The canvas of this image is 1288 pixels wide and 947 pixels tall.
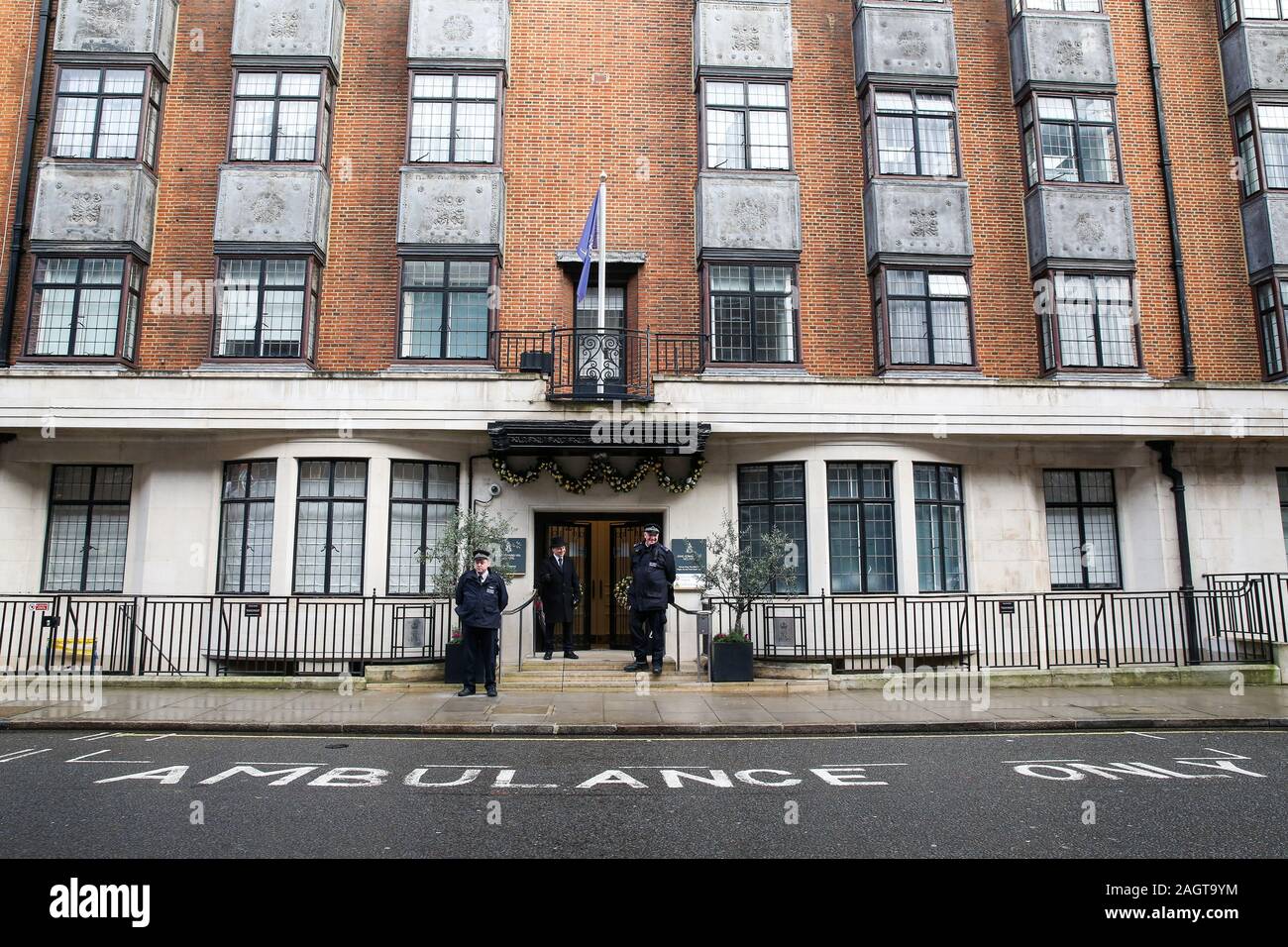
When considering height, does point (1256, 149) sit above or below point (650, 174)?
above

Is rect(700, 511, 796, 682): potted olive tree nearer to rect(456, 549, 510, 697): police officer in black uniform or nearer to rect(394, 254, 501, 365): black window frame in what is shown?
rect(456, 549, 510, 697): police officer in black uniform

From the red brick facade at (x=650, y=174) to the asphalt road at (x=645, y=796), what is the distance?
344 inches

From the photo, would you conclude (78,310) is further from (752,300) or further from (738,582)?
(738,582)

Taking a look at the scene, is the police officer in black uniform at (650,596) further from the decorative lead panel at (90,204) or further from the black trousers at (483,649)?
the decorative lead panel at (90,204)

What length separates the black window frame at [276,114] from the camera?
1559cm

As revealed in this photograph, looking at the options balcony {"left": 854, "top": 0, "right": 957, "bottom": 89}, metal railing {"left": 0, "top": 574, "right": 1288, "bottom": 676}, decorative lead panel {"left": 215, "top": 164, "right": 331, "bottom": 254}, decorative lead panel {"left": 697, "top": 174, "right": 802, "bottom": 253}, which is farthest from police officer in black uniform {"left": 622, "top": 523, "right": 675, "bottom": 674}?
balcony {"left": 854, "top": 0, "right": 957, "bottom": 89}

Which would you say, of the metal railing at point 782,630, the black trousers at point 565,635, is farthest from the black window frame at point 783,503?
the black trousers at point 565,635

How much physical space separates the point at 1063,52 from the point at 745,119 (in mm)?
6462

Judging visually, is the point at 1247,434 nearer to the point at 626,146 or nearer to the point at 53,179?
the point at 626,146

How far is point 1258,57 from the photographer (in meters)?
16.9

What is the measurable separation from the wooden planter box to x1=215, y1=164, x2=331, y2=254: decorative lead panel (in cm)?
1001

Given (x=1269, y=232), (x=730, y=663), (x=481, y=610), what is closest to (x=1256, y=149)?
(x=1269, y=232)

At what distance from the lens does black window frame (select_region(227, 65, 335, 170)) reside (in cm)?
1559

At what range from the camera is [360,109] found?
1638cm
